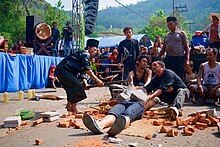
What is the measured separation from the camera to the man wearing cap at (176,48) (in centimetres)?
805

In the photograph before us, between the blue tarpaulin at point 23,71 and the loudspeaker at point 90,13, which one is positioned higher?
the loudspeaker at point 90,13

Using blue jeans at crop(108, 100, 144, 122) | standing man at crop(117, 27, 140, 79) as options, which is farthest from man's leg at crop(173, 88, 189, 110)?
standing man at crop(117, 27, 140, 79)

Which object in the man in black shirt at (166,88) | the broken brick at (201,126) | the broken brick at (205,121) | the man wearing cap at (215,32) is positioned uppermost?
the man wearing cap at (215,32)

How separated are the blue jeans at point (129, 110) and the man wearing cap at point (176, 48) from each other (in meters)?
3.00

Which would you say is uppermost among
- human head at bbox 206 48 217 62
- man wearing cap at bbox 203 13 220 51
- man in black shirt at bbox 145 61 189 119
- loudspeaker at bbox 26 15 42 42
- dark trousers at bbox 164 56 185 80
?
loudspeaker at bbox 26 15 42 42

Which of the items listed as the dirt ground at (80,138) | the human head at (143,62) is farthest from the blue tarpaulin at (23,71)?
the dirt ground at (80,138)

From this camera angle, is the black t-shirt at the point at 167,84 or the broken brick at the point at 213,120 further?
the black t-shirt at the point at 167,84

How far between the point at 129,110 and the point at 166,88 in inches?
49.2

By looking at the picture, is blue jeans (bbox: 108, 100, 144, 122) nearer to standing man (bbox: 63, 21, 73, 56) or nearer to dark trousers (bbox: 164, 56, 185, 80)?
dark trousers (bbox: 164, 56, 185, 80)

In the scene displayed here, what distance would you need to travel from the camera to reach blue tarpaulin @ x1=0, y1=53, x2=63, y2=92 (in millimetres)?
11906

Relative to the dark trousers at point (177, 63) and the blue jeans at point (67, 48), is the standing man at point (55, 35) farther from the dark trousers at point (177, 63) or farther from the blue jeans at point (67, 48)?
the dark trousers at point (177, 63)

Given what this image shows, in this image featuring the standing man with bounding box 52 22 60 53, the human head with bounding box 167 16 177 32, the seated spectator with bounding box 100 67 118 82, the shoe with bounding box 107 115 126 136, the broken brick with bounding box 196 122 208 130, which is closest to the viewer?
the shoe with bounding box 107 115 126 136

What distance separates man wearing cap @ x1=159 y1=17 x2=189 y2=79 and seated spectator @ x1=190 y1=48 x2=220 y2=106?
565mm

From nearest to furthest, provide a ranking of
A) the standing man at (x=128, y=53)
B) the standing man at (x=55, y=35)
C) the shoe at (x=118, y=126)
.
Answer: the shoe at (x=118, y=126)
the standing man at (x=128, y=53)
the standing man at (x=55, y=35)
